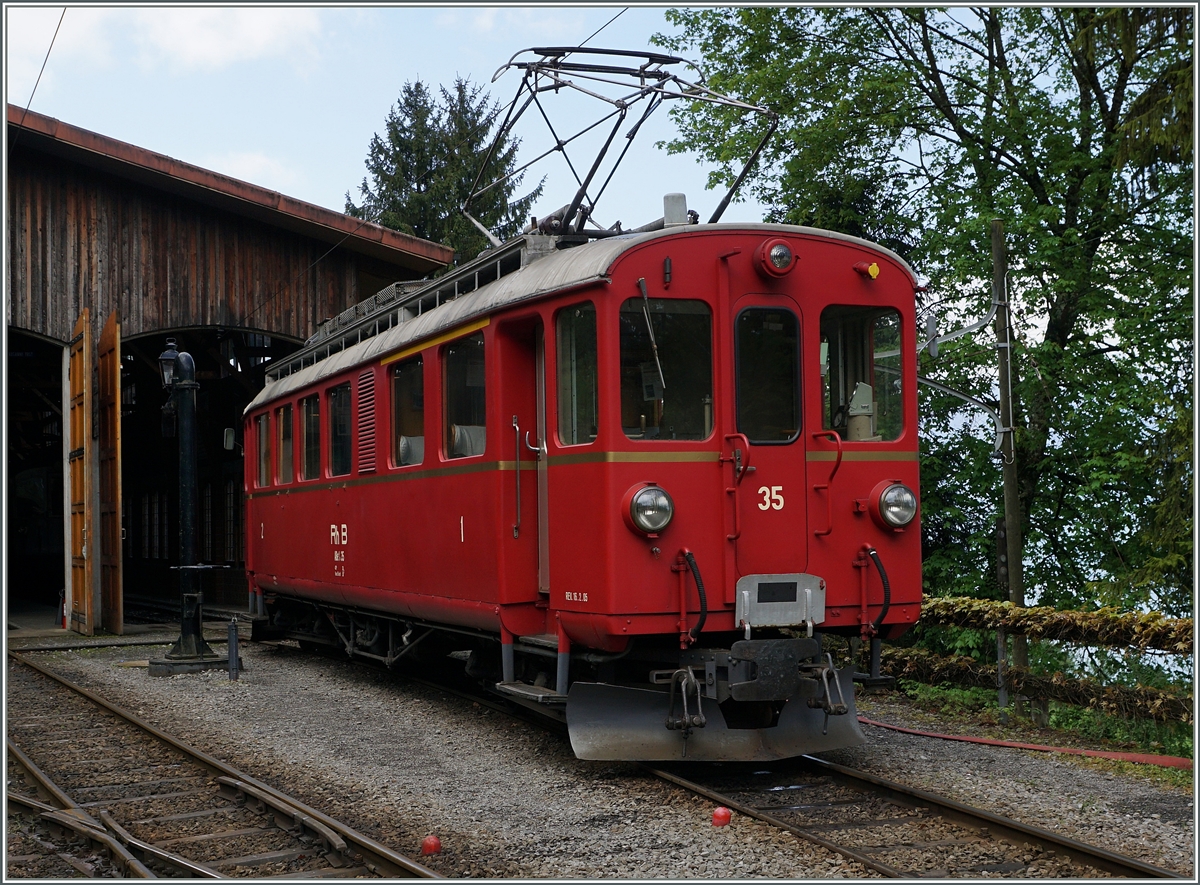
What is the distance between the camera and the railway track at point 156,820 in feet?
18.2

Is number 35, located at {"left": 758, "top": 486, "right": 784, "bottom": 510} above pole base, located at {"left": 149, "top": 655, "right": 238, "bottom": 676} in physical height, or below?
above

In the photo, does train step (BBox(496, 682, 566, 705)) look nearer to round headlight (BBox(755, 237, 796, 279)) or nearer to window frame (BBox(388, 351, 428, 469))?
window frame (BBox(388, 351, 428, 469))

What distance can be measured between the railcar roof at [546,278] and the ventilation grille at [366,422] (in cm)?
22

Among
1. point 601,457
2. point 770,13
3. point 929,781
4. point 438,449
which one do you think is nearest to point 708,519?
point 601,457

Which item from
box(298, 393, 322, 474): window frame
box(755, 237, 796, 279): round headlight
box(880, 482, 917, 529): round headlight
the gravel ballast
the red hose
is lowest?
the red hose

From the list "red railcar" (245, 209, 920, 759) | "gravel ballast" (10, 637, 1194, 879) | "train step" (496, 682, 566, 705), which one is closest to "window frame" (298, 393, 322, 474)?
"gravel ballast" (10, 637, 1194, 879)

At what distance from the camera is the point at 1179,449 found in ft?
37.4

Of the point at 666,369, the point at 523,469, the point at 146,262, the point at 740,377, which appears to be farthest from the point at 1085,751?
the point at 146,262

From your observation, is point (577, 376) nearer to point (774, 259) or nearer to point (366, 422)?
point (774, 259)

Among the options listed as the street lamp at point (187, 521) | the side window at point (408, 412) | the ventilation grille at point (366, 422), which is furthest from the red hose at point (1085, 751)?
the street lamp at point (187, 521)

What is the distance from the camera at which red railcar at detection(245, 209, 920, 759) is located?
6867mm

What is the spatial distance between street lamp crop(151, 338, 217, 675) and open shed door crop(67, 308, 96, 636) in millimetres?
3585

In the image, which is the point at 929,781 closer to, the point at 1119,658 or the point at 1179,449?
the point at 1119,658

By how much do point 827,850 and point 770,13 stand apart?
14.4 metres
